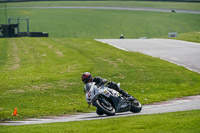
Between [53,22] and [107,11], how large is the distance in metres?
18.6

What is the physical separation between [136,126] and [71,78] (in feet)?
40.0

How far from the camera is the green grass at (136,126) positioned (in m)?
10.9

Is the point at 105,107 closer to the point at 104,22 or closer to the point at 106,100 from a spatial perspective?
the point at 106,100

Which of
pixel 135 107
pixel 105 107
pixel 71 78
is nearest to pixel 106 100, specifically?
pixel 105 107

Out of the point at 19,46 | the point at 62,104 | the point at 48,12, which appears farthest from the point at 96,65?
the point at 48,12

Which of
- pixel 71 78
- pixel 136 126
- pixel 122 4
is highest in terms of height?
pixel 136 126

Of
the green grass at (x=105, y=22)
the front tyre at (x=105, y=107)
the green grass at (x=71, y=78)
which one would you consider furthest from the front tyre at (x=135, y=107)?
the green grass at (x=105, y=22)

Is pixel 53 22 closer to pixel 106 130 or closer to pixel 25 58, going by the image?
pixel 25 58

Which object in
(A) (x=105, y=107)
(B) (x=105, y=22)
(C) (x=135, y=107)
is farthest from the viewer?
(B) (x=105, y=22)

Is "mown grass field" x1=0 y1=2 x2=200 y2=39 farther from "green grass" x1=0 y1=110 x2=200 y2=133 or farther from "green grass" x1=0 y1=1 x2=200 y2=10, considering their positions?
"green grass" x1=0 y1=110 x2=200 y2=133

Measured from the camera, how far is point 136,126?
37.8 ft

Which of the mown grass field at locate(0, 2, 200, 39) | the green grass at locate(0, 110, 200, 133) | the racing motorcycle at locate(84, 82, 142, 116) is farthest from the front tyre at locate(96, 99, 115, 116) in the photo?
the mown grass field at locate(0, 2, 200, 39)

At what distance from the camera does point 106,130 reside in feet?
36.8

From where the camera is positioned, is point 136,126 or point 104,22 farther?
point 104,22
